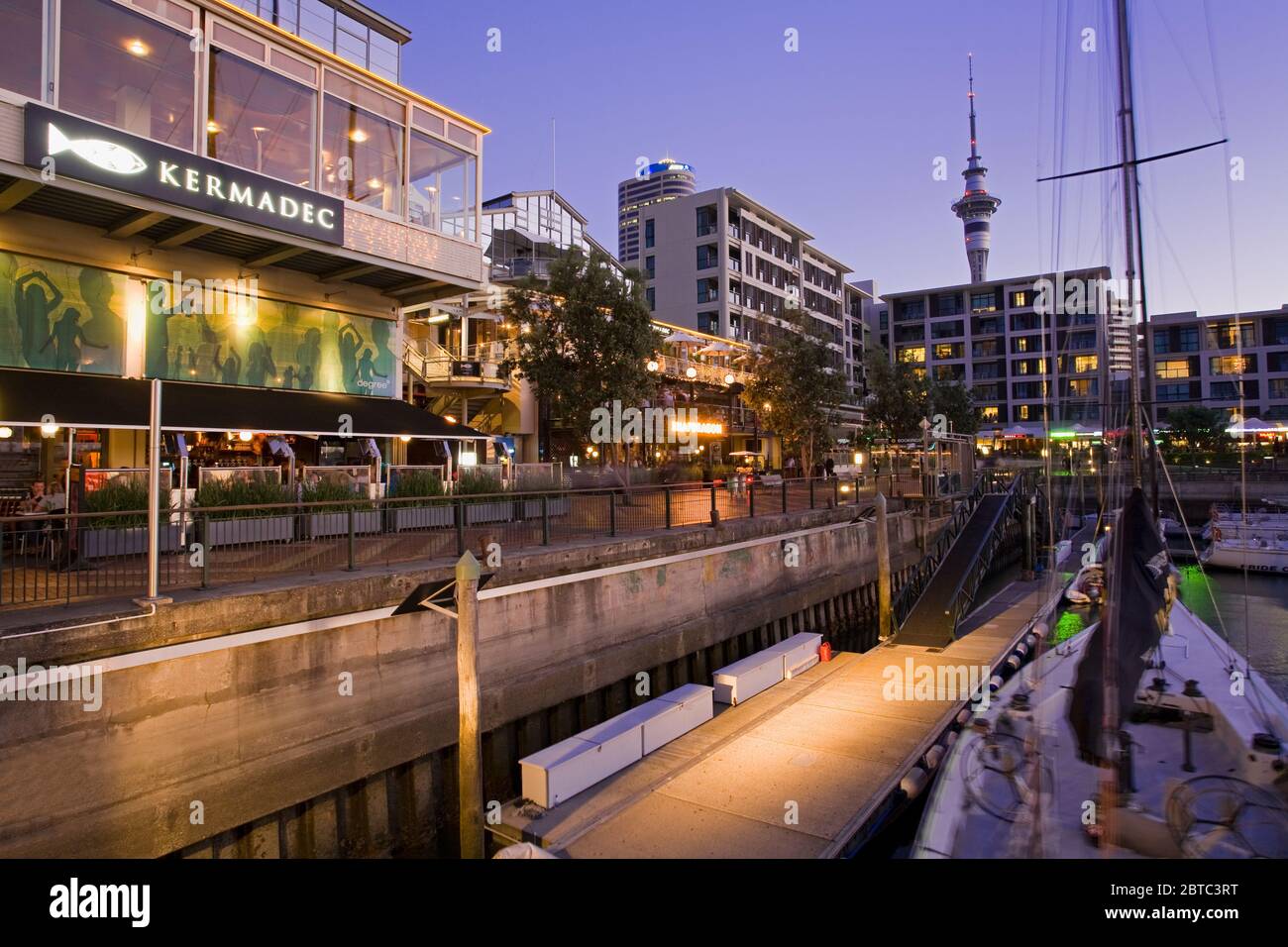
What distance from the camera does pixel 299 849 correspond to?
8188 millimetres

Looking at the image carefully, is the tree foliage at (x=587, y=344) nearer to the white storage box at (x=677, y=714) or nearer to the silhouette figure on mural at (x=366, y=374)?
the silhouette figure on mural at (x=366, y=374)

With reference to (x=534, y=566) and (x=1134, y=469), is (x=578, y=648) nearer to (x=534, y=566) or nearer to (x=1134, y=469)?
(x=534, y=566)

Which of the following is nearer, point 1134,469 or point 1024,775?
point 1024,775

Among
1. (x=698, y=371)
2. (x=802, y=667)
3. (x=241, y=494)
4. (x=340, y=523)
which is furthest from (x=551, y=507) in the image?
(x=698, y=371)

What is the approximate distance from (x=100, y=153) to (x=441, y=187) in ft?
27.0

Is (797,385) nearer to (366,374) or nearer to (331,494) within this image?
(366,374)

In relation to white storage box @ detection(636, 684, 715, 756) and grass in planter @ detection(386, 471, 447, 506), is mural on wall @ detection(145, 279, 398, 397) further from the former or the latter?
white storage box @ detection(636, 684, 715, 756)

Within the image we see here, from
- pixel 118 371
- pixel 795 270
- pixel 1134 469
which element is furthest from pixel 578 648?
pixel 795 270

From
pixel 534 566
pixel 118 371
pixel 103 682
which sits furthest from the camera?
pixel 118 371

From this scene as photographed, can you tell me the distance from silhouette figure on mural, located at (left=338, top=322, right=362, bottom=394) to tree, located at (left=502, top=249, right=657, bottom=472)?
16.4ft

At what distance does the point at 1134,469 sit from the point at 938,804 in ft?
16.0

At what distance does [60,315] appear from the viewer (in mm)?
14641

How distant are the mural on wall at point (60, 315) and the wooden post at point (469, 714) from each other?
1278 cm

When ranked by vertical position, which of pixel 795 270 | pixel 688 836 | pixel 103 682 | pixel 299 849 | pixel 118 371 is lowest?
pixel 299 849
